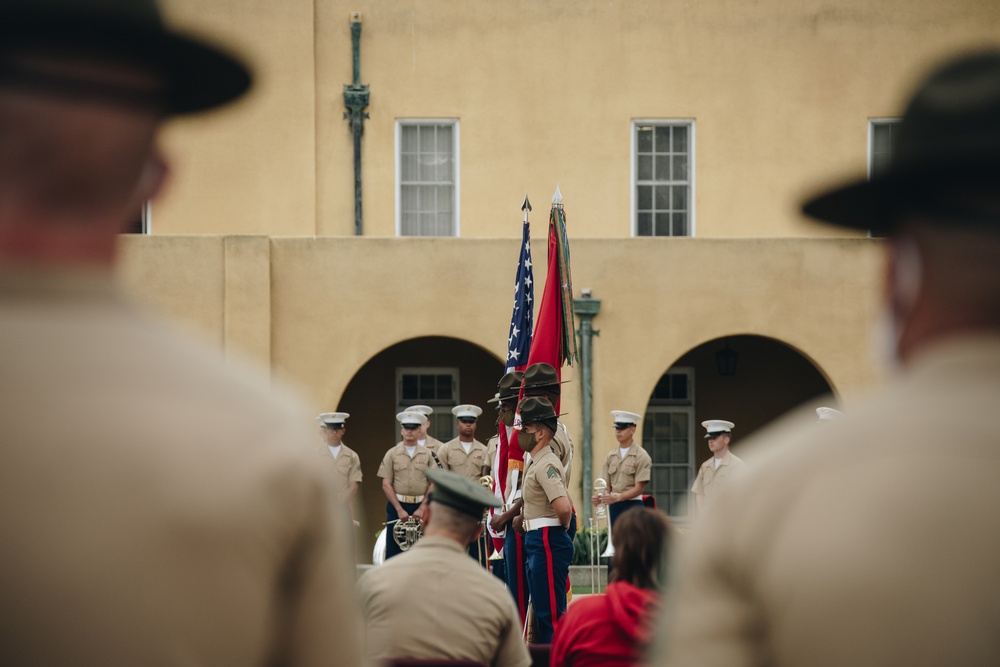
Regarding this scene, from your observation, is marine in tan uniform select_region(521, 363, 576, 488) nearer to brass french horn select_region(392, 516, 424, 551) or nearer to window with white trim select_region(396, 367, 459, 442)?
brass french horn select_region(392, 516, 424, 551)

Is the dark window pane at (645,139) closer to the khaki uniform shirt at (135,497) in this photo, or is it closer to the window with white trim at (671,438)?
the window with white trim at (671,438)

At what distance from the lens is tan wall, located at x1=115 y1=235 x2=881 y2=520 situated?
16.6 metres

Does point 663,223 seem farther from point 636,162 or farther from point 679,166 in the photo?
point 636,162

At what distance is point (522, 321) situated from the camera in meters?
12.7

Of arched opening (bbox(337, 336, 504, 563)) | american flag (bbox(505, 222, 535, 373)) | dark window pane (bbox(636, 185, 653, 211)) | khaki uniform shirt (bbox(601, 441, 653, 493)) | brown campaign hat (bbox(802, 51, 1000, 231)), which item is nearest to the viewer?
brown campaign hat (bbox(802, 51, 1000, 231))

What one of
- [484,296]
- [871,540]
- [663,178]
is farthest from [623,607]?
[663,178]

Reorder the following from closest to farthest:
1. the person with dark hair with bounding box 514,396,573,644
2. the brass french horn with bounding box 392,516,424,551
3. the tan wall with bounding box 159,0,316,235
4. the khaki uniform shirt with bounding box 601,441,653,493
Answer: the person with dark hair with bounding box 514,396,573,644 → the khaki uniform shirt with bounding box 601,441,653,493 → the brass french horn with bounding box 392,516,424,551 → the tan wall with bounding box 159,0,316,235

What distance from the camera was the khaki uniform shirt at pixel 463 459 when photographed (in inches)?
580

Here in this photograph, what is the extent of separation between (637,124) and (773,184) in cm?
205

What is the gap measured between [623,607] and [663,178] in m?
13.9

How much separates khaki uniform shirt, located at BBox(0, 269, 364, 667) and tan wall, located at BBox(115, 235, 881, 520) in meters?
15.0

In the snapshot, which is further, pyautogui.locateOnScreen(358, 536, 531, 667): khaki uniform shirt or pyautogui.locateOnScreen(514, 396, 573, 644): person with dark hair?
pyautogui.locateOnScreen(514, 396, 573, 644): person with dark hair

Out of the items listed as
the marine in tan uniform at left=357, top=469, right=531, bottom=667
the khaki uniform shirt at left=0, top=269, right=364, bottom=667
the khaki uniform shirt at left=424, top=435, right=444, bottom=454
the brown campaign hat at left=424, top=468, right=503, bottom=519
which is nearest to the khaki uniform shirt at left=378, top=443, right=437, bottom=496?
the khaki uniform shirt at left=424, top=435, right=444, bottom=454

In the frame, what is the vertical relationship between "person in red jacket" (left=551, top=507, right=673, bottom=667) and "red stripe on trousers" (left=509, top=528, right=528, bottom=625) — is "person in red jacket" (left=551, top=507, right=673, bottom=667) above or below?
above
